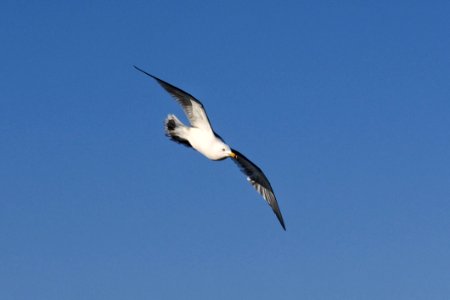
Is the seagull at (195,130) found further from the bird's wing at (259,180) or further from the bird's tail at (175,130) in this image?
the bird's wing at (259,180)

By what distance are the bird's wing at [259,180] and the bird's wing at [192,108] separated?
3.46m

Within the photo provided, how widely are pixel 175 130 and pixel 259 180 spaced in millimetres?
6045

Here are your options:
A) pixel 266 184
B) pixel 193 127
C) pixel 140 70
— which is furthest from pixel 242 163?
pixel 140 70

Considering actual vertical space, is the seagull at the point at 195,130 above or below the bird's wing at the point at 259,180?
below

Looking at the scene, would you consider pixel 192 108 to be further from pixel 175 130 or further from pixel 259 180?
pixel 259 180

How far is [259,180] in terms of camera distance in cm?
A: 3356

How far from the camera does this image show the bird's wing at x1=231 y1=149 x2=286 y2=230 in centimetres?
3241

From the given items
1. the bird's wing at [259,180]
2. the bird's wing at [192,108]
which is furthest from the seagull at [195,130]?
the bird's wing at [259,180]

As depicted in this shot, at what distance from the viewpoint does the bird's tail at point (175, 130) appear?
93.6 feet

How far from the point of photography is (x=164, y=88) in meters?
27.8

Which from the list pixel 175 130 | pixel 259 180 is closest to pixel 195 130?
pixel 175 130

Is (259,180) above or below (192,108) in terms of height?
above

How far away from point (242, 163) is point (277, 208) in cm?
279

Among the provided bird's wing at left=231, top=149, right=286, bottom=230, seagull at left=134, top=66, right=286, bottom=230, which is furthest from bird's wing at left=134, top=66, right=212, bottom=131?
bird's wing at left=231, top=149, right=286, bottom=230
